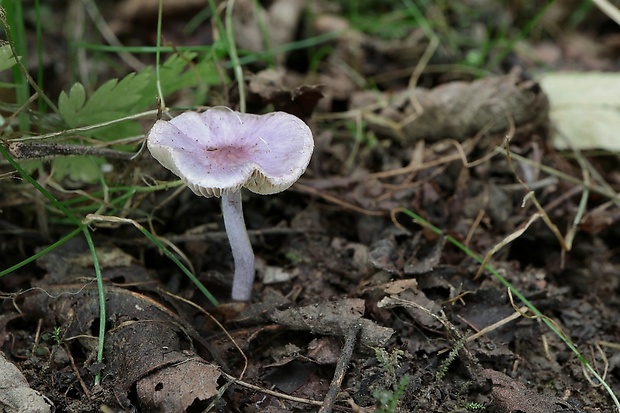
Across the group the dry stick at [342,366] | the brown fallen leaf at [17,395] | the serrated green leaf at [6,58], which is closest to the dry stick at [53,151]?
the serrated green leaf at [6,58]

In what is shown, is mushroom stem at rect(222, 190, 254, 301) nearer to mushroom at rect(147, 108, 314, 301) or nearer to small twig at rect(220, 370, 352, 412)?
mushroom at rect(147, 108, 314, 301)

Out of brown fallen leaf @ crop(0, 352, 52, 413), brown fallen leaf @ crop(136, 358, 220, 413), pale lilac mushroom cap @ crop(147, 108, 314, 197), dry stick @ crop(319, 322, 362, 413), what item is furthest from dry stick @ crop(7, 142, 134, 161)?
dry stick @ crop(319, 322, 362, 413)

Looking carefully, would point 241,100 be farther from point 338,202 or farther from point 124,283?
point 124,283

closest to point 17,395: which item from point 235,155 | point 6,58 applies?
point 235,155

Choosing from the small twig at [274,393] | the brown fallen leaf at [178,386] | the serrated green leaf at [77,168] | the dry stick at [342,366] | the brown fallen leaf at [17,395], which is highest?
the serrated green leaf at [77,168]

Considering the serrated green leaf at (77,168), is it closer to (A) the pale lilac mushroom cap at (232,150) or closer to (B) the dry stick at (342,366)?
(A) the pale lilac mushroom cap at (232,150)

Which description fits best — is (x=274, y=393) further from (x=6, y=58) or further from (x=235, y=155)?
(x=6, y=58)
